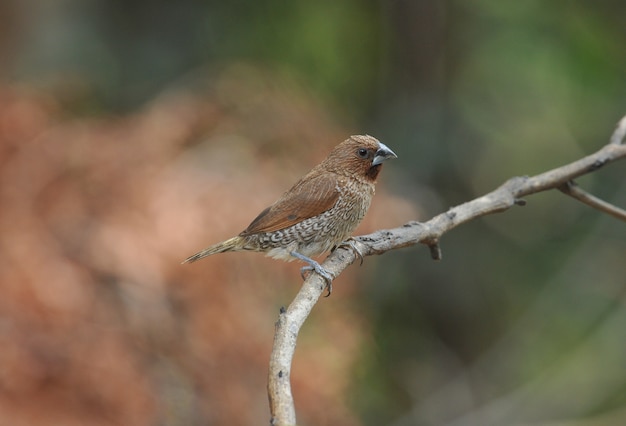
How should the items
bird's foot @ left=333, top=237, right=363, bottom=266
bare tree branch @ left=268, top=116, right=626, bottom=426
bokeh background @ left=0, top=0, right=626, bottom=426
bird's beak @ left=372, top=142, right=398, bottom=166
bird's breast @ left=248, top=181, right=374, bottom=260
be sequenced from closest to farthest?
bare tree branch @ left=268, top=116, right=626, bottom=426 → bird's foot @ left=333, top=237, right=363, bottom=266 → bird's breast @ left=248, top=181, right=374, bottom=260 → bird's beak @ left=372, top=142, right=398, bottom=166 → bokeh background @ left=0, top=0, right=626, bottom=426

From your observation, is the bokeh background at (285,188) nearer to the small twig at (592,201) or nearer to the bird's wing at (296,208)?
the bird's wing at (296,208)

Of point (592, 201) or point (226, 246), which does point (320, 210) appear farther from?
point (592, 201)

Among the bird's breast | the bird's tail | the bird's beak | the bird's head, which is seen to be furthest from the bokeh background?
the bird's beak

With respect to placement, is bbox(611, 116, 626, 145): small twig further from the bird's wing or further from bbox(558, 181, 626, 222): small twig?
the bird's wing

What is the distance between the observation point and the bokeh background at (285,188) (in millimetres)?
4422

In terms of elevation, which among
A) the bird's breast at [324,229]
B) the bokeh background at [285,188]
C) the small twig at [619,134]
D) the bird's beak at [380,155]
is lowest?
the small twig at [619,134]

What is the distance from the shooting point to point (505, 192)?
3059 millimetres

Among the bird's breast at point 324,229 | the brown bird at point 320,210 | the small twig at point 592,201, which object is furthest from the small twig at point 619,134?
the bird's breast at point 324,229

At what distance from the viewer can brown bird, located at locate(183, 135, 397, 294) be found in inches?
137

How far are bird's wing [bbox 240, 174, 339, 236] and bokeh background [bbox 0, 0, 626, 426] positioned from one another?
47.2 inches

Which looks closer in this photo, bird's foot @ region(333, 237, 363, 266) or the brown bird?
bird's foot @ region(333, 237, 363, 266)

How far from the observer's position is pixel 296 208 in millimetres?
3484

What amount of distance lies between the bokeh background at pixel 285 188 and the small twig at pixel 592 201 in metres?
2.24

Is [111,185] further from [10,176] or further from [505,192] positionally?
[505,192]
